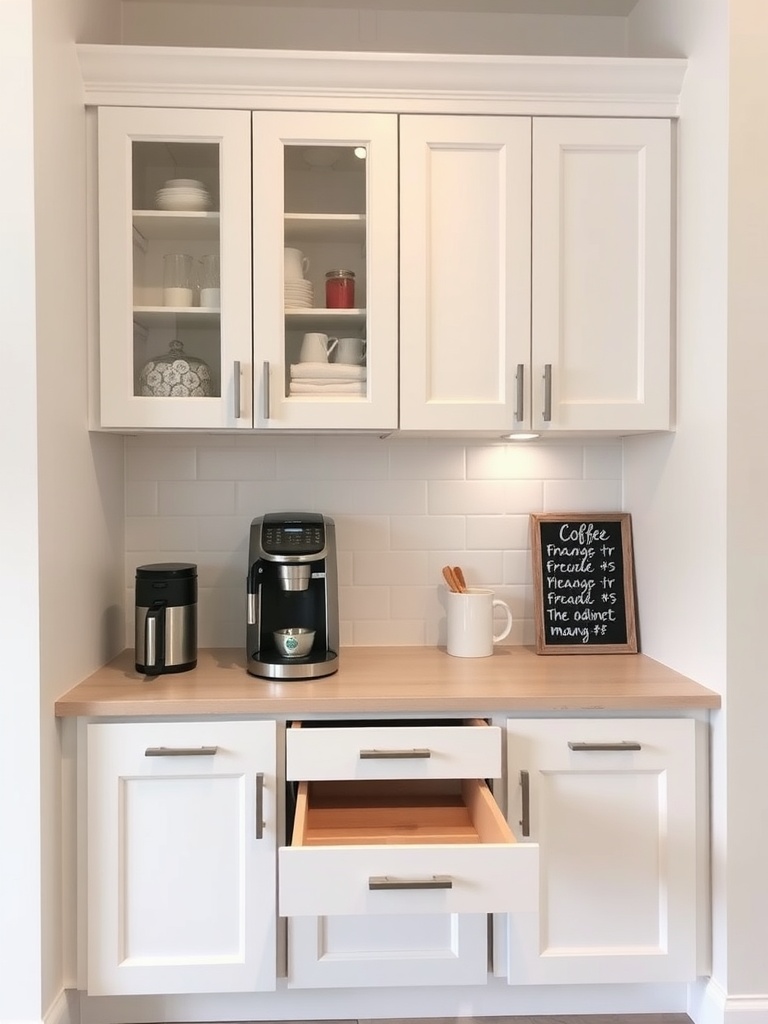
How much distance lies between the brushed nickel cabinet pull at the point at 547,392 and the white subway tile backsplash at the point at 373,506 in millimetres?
357

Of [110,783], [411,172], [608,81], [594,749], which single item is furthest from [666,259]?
[110,783]

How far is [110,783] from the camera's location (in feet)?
6.05

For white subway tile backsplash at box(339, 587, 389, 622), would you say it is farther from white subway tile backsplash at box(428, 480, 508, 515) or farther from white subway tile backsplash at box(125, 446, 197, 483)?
white subway tile backsplash at box(125, 446, 197, 483)

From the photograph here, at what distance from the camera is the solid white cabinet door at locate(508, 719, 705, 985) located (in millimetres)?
1888

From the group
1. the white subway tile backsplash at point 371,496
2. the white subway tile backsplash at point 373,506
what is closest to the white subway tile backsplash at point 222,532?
the white subway tile backsplash at point 373,506

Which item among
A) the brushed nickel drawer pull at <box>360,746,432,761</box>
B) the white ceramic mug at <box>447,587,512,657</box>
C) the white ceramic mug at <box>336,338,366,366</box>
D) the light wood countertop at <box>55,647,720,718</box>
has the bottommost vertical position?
the brushed nickel drawer pull at <box>360,746,432,761</box>

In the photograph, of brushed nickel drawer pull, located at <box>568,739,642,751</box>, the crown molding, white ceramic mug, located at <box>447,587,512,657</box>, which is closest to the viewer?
brushed nickel drawer pull, located at <box>568,739,642,751</box>

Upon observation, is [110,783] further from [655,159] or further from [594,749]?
[655,159]

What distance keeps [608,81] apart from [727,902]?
197cm

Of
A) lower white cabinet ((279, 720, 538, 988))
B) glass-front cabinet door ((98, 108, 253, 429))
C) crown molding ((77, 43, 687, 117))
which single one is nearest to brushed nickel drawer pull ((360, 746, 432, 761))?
lower white cabinet ((279, 720, 538, 988))

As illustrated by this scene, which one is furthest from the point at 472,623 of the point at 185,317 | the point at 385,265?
the point at 185,317

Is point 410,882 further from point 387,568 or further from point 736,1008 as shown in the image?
point 387,568

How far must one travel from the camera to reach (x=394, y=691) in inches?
74.9

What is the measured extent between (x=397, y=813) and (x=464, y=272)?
1346mm
